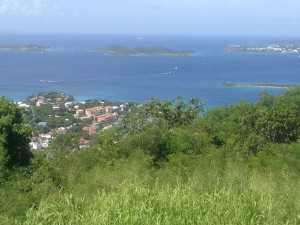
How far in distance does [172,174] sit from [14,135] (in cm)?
339

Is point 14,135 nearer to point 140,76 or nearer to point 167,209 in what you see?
point 167,209

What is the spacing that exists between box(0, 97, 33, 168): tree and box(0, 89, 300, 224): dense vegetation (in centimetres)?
45

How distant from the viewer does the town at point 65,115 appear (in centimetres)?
1614

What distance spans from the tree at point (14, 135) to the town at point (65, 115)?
15.2 ft

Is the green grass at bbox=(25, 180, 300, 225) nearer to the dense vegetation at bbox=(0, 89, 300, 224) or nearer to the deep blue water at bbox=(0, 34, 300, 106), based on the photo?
the dense vegetation at bbox=(0, 89, 300, 224)

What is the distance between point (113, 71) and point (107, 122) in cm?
2333

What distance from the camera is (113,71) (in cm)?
4109

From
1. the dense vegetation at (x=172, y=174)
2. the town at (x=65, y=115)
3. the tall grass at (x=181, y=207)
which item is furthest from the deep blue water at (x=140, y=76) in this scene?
the tall grass at (x=181, y=207)

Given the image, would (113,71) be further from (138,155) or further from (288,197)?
(288,197)

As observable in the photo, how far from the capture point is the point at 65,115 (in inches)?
767

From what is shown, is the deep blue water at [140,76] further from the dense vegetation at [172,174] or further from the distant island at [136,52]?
the dense vegetation at [172,174]

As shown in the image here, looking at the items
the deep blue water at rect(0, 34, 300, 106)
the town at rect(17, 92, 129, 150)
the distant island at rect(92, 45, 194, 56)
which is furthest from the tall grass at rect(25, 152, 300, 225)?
the distant island at rect(92, 45, 194, 56)

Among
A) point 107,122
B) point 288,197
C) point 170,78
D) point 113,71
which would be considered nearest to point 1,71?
point 113,71

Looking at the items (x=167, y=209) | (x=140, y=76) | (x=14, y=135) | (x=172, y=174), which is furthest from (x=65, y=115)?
(x=140, y=76)
